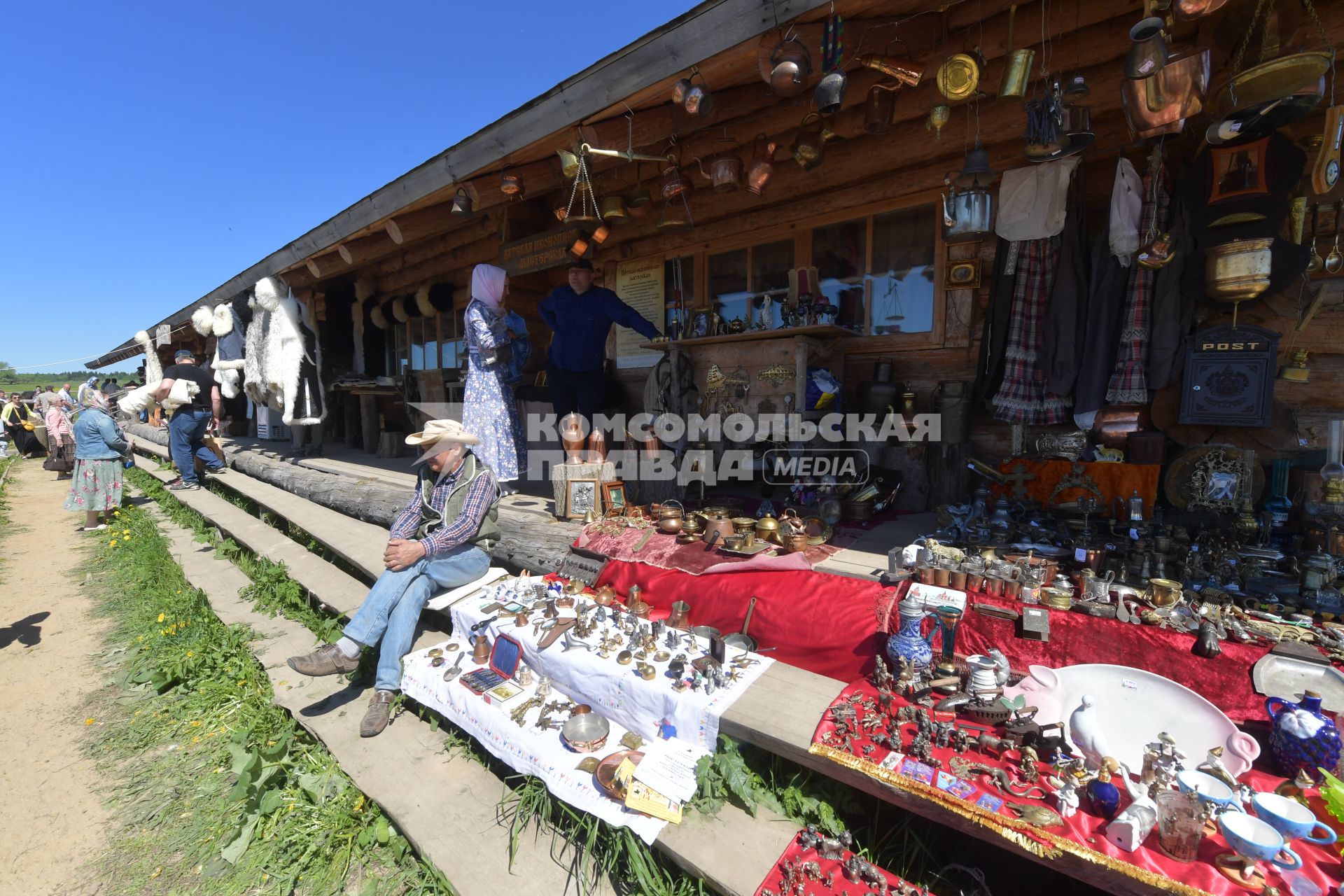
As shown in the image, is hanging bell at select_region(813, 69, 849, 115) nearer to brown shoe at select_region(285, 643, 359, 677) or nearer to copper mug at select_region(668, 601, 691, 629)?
copper mug at select_region(668, 601, 691, 629)

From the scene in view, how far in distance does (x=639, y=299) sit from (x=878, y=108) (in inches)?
130

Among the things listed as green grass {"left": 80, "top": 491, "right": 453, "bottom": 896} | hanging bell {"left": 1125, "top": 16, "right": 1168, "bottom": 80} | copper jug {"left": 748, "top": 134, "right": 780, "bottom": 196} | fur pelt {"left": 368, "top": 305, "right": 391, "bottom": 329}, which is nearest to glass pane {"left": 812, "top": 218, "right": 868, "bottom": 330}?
copper jug {"left": 748, "top": 134, "right": 780, "bottom": 196}

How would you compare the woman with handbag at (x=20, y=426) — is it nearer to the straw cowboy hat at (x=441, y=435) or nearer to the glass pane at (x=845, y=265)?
the straw cowboy hat at (x=441, y=435)

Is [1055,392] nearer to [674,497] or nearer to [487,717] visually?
[674,497]

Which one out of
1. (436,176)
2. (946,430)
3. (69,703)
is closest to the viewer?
(69,703)

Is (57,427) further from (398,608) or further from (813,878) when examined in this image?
(813,878)

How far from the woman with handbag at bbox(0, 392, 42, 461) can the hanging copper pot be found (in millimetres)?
24135

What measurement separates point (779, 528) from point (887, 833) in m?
Answer: 1.60

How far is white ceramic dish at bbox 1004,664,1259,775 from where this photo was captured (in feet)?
5.95

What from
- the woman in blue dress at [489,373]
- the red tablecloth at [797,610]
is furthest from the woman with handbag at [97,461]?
the red tablecloth at [797,610]

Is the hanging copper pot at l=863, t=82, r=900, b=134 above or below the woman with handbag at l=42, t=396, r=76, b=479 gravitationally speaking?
above

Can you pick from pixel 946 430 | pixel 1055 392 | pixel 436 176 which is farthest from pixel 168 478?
pixel 1055 392

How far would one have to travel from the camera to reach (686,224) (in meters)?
4.72

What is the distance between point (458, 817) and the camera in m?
2.34
